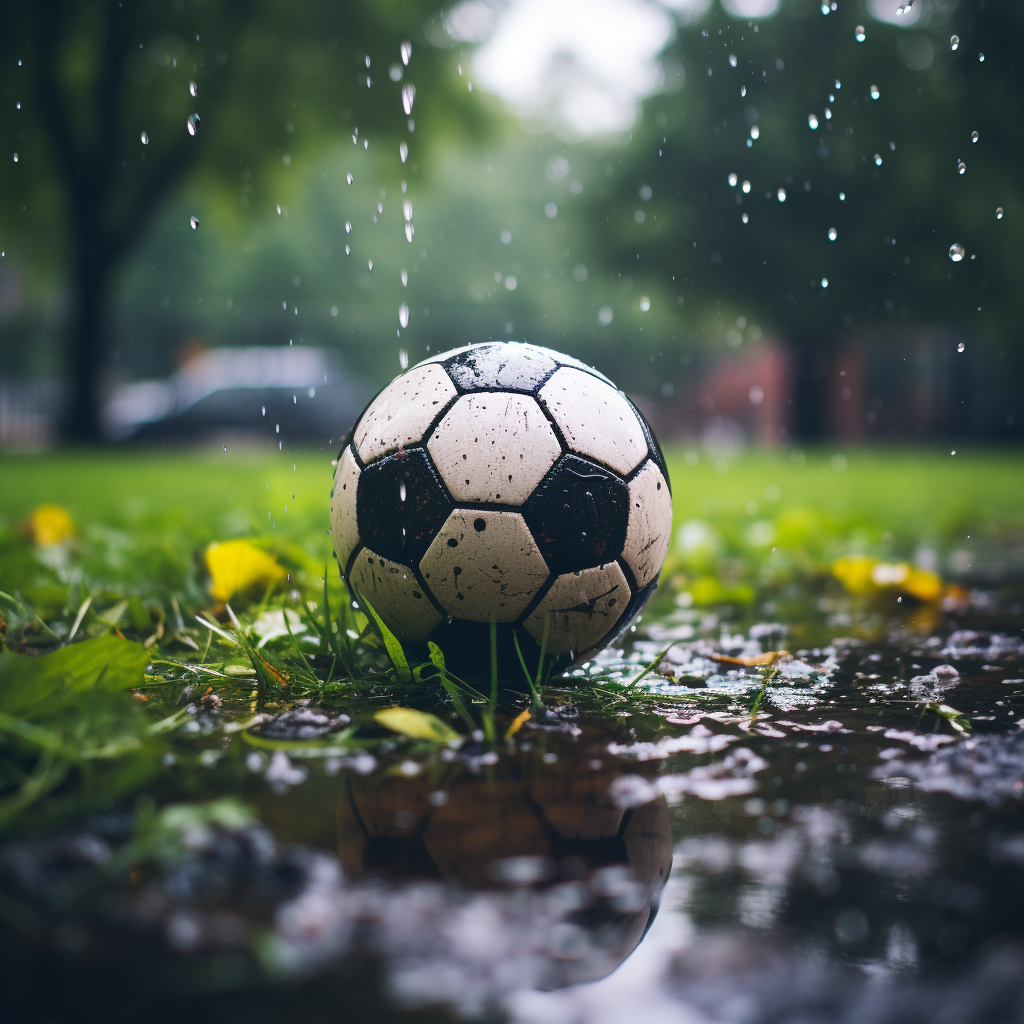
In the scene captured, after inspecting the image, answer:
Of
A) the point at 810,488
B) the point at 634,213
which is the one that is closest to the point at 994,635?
the point at 810,488

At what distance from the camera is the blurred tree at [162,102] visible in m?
15.7

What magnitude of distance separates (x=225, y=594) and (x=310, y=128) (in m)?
17.5

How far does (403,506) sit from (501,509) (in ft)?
0.79

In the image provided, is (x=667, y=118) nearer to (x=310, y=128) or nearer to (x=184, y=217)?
(x=310, y=128)

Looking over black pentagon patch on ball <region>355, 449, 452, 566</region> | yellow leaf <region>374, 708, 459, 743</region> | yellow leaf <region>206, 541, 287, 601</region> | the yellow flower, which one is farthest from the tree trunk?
yellow leaf <region>374, 708, 459, 743</region>

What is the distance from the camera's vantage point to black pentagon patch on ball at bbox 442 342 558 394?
7.72 ft

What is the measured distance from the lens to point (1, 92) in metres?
15.0

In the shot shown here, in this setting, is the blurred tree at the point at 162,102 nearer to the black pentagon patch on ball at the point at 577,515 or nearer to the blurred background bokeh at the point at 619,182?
the blurred background bokeh at the point at 619,182

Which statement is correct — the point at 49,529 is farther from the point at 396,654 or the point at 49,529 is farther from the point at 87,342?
the point at 87,342

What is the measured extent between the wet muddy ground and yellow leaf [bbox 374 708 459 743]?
3cm

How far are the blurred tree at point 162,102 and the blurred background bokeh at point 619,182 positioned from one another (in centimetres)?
5

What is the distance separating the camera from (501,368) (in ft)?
7.84

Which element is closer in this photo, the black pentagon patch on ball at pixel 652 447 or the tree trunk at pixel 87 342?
the black pentagon patch on ball at pixel 652 447

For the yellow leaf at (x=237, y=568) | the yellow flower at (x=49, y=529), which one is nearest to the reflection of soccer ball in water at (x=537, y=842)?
the yellow leaf at (x=237, y=568)
